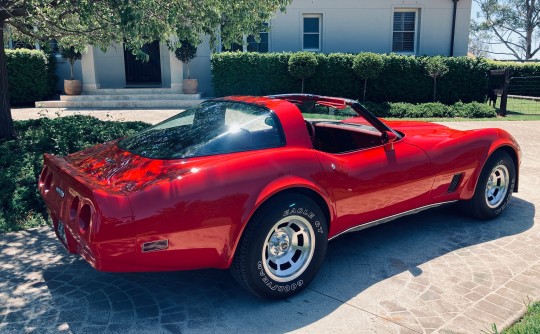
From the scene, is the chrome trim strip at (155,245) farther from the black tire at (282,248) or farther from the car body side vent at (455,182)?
the car body side vent at (455,182)

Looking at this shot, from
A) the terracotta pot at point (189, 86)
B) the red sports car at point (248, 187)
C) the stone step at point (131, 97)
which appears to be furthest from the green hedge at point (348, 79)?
the red sports car at point (248, 187)

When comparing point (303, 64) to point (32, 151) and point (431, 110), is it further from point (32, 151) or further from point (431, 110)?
point (32, 151)

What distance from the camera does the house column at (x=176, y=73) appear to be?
16.5 metres

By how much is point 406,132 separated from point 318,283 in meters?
1.95

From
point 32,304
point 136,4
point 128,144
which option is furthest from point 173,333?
point 136,4

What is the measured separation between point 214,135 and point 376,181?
145 cm

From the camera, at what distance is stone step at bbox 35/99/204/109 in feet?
51.4

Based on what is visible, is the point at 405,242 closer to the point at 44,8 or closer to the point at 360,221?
the point at 360,221

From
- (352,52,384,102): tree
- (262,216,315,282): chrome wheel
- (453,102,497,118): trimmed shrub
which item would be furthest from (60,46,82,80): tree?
(262,216,315,282): chrome wheel

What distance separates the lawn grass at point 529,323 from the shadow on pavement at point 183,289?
2.87 feet

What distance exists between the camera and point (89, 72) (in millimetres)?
16688

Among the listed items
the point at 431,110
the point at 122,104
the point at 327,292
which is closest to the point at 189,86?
the point at 122,104

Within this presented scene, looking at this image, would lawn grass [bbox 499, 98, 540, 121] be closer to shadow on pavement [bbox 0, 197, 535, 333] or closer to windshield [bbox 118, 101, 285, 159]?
shadow on pavement [bbox 0, 197, 535, 333]

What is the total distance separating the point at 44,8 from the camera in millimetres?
7215
